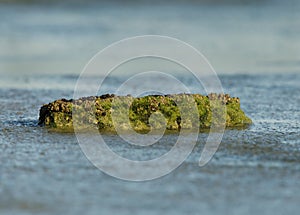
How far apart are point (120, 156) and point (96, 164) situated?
44cm

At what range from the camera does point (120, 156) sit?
27.7ft

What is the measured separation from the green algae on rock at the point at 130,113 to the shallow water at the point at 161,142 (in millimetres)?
344

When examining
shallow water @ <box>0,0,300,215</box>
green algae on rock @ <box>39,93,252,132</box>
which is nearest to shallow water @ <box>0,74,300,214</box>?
shallow water @ <box>0,0,300,215</box>

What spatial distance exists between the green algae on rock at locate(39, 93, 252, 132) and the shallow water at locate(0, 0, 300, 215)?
1.13 feet

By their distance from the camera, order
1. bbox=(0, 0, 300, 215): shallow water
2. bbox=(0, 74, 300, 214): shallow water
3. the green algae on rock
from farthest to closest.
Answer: the green algae on rock → bbox=(0, 0, 300, 215): shallow water → bbox=(0, 74, 300, 214): shallow water

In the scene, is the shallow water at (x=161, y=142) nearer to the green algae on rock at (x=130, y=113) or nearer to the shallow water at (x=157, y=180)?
the shallow water at (x=157, y=180)

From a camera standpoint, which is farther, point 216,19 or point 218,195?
point 216,19

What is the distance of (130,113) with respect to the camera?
32.8ft

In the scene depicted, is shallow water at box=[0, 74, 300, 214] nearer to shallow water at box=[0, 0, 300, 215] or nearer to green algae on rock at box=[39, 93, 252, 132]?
shallow water at box=[0, 0, 300, 215]

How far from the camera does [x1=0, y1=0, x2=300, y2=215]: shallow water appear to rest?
677 centimetres

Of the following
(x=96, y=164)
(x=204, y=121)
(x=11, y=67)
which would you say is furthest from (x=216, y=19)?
(x=96, y=164)

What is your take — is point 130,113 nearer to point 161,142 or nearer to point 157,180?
point 161,142

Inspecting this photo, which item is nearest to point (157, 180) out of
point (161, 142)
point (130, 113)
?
point (161, 142)

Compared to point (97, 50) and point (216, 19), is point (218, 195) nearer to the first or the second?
point (97, 50)
